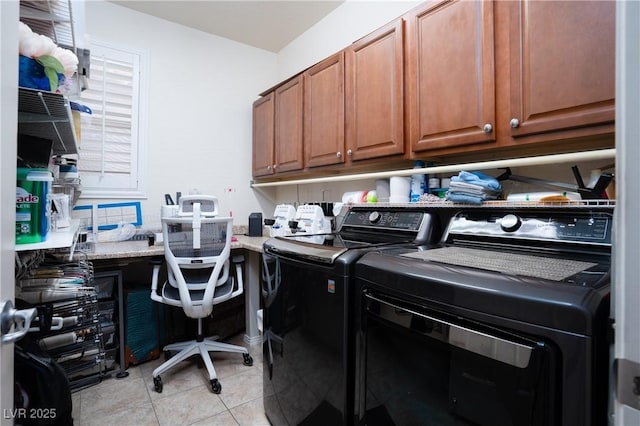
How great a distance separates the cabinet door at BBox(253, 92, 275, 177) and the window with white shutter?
1.00 m

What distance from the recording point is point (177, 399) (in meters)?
1.88

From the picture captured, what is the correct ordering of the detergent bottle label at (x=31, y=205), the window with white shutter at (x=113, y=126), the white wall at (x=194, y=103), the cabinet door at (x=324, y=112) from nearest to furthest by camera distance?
→ 1. the detergent bottle label at (x=31, y=205)
2. the cabinet door at (x=324, y=112)
3. the window with white shutter at (x=113, y=126)
4. the white wall at (x=194, y=103)

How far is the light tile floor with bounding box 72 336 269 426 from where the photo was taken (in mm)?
1705

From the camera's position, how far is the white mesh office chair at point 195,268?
1989 mm

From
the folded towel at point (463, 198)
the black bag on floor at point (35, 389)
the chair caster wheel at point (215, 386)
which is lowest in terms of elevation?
the chair caster wheel at point (215, 386)

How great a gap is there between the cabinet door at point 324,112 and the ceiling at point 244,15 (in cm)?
70

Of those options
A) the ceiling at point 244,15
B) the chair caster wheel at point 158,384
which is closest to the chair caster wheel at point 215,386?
the chair caster wheel at point 158,384

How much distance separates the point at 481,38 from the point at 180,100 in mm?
2590

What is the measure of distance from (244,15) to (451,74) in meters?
2.13

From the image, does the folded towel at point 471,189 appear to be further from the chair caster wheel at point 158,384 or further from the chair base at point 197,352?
→ the chair caster wheel at point 158,384

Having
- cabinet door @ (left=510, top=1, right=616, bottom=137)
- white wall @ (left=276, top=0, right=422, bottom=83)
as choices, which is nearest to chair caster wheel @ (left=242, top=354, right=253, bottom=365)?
cabinet door @ (left=510, top=1, right=616, bottom=137)

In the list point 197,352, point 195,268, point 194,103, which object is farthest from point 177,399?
point 194,103

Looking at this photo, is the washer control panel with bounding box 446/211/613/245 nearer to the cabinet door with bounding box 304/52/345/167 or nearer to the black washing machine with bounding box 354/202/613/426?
the black washing machine with bounding box 354/202/613/426

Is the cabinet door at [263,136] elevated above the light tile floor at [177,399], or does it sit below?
above
